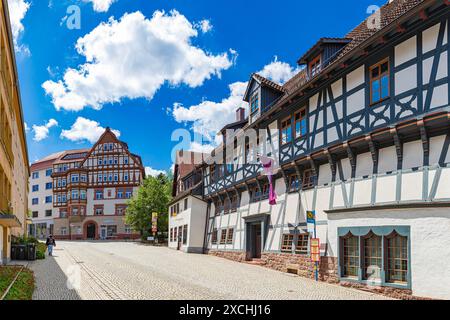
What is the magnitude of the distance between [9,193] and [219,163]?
14.0 meters

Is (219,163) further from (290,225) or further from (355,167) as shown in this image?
(355,167)

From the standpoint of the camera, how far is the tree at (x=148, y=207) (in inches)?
2083

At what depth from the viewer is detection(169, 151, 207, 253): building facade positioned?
35250mm

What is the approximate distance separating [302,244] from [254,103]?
32.2ft

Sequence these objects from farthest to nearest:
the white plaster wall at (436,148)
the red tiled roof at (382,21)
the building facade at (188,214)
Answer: the building facade at (188,214), the red tiled roof at (382,21), the white plaster wall at (436,148)

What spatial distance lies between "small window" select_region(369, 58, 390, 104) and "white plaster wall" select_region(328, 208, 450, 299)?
3963mm

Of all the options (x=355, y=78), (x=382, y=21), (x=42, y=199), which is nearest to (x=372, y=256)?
(x=355, y=78)

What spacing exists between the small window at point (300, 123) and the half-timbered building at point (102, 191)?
1986 inches

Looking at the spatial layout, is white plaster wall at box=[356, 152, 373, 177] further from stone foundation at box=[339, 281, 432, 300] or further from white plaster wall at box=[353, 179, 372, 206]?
stone foundation at box=[339, 281, 432, 300]

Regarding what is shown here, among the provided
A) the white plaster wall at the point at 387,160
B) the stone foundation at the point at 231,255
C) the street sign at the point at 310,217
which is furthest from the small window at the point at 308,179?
the stone foundation at the point at 231,255

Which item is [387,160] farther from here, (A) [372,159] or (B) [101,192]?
(B) [101,192]

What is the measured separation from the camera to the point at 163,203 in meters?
53.5

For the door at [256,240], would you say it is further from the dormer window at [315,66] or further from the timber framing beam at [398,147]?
the timber framing beam at [398,147]

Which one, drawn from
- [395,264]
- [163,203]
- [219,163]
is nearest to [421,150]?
[395,264]
